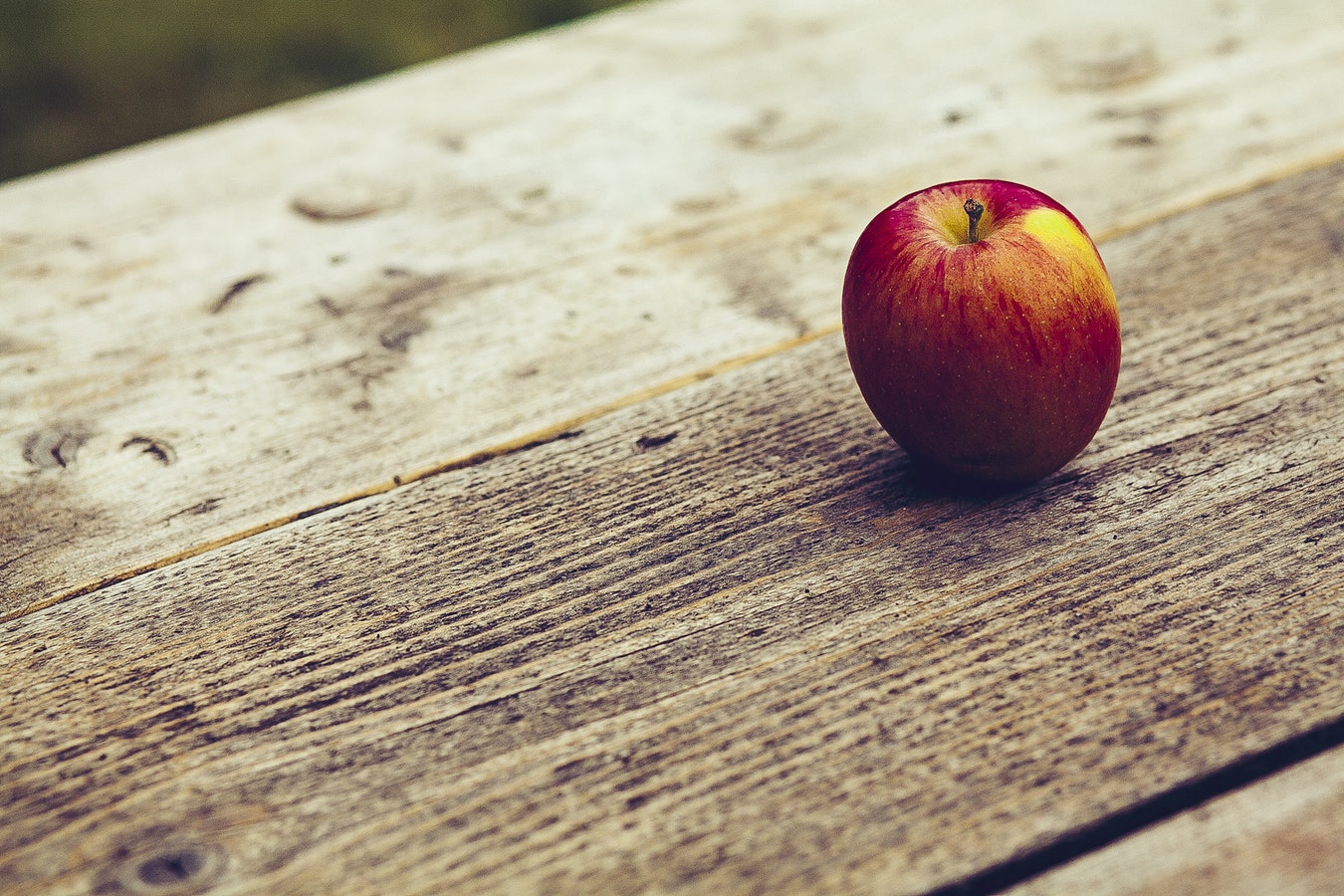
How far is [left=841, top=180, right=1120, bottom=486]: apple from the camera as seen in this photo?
0.75 meters

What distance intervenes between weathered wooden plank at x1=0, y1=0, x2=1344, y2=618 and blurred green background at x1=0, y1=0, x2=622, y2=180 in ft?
4.19

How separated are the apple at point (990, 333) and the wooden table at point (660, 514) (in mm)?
55

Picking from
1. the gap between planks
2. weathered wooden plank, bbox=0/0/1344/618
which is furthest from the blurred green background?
the gap between planks

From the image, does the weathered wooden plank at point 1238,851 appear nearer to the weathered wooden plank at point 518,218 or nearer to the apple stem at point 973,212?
the apple stem at point 973,212

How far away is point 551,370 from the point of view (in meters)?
0.99

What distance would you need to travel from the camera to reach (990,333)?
747mm

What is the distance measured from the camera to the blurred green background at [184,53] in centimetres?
252

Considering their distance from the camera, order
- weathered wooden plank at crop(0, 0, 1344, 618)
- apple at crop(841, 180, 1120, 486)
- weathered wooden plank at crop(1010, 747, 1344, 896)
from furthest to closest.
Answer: weathered wooden plank at crop(0, 0, 1344, 618), apple at crop(841, 180, 1120, 486), weathered wooden plank at crop(1010, 747, 1344, 896)

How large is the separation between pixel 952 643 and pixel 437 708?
0.32 metres

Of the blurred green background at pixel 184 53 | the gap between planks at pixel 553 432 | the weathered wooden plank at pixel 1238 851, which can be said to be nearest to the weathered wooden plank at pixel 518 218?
the gap between planks at pixel 553 432

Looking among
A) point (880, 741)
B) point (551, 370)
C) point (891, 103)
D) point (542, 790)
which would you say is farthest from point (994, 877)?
point (891, 103)

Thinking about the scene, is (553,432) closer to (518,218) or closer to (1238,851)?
(518,218)

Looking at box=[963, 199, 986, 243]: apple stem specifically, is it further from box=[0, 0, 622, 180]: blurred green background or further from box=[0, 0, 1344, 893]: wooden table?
box=[0, 0, 622, 180]: blurred green background

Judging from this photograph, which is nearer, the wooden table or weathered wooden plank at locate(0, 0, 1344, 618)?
the wooden table
